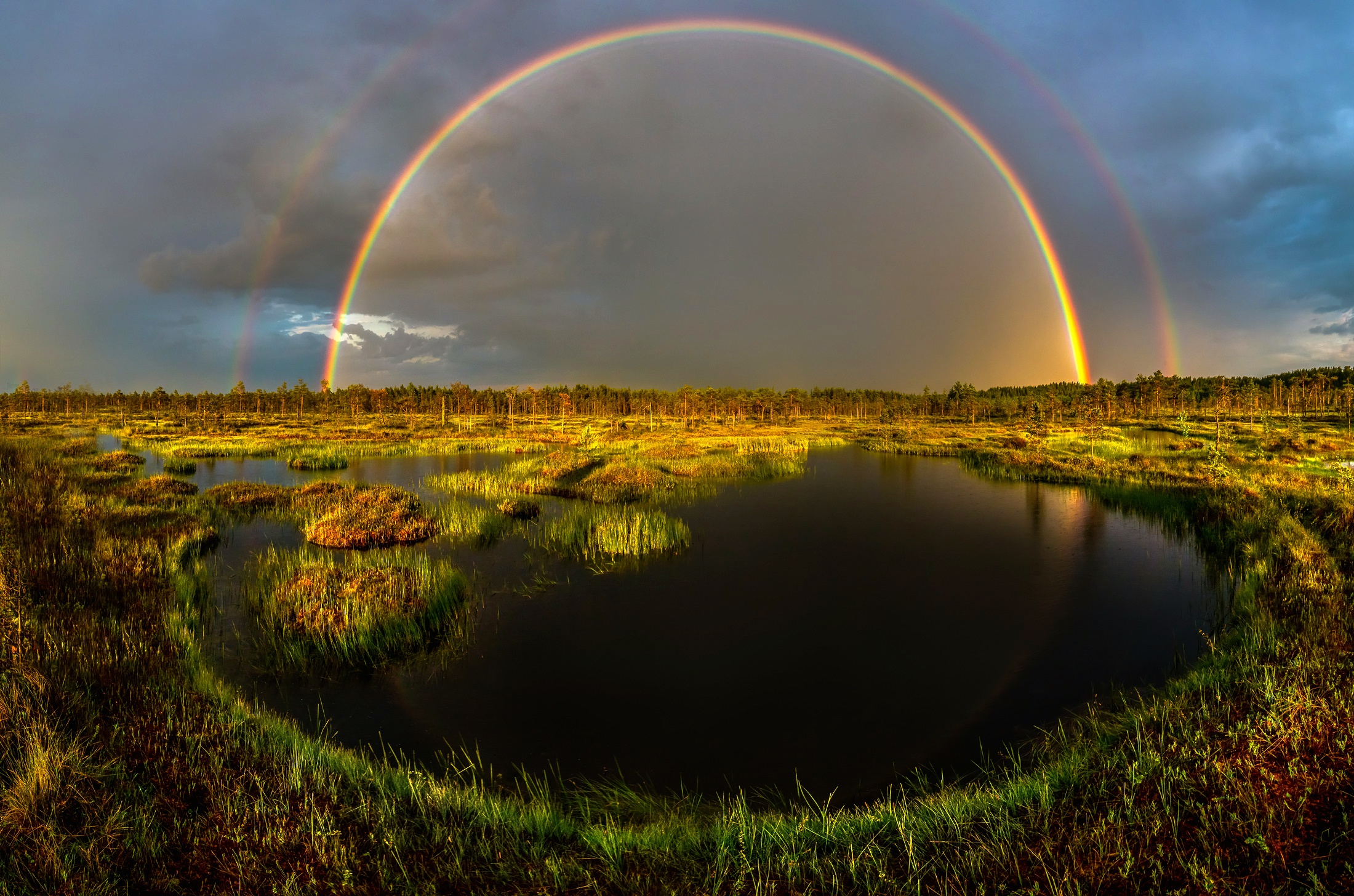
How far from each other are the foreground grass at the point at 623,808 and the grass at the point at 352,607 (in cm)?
181

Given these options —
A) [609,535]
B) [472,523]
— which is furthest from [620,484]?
[609,535]

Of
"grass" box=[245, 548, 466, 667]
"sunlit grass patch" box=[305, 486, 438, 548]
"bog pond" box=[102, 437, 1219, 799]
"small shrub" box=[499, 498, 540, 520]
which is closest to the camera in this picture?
"bog pond" box=[102, 437, 1219, 799]

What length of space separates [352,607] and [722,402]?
451ft

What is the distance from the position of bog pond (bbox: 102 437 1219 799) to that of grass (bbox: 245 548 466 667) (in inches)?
20.2

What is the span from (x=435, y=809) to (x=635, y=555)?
1339 cm

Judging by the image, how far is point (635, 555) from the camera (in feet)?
63.4

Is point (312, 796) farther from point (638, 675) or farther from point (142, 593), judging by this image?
point (142, 593)

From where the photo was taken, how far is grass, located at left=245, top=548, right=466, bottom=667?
11383 millimetres

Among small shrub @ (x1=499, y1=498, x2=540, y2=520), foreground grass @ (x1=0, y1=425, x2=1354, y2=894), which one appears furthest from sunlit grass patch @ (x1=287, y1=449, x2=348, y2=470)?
foreground grass @ (x1=0, y1=425, x2=1354, y2=894)

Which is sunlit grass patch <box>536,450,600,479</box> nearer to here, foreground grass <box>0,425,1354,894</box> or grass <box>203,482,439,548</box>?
grass <box>203,482,439,548</box>

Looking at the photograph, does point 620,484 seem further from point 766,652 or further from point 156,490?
point 156,490

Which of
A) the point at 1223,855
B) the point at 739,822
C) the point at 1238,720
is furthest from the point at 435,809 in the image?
the point at 1238,720

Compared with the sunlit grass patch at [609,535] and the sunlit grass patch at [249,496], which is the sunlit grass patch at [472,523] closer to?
the sunlit grass patch at [609,535]

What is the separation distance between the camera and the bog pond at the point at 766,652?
29.7 ft
